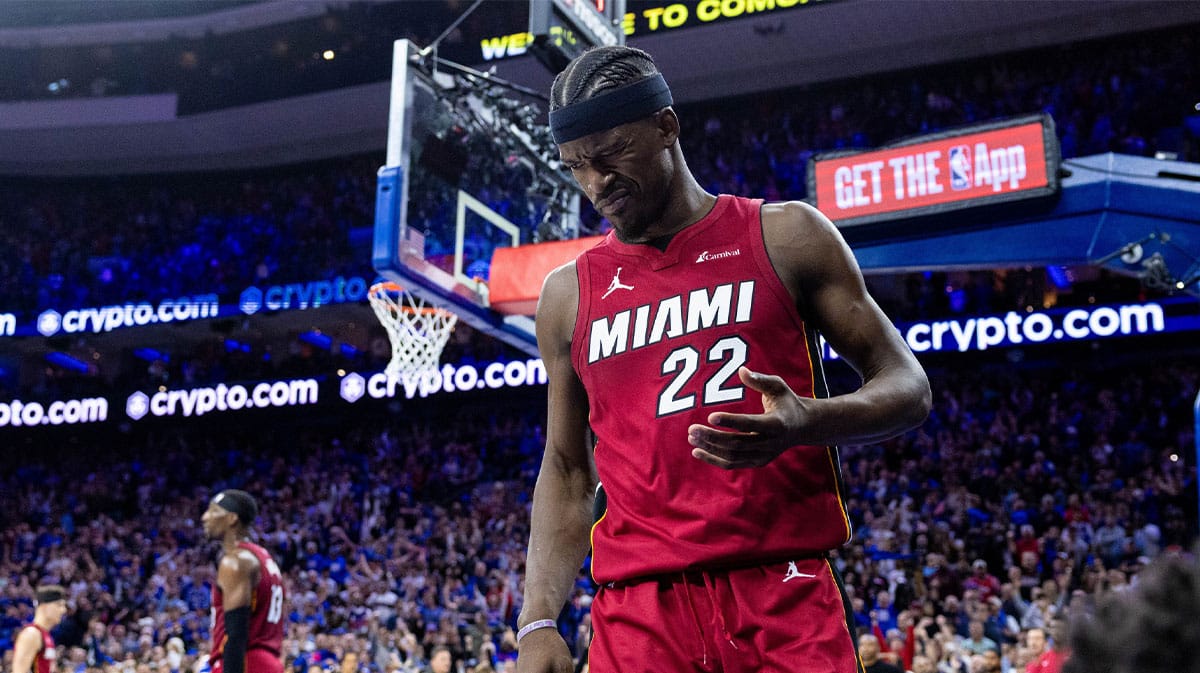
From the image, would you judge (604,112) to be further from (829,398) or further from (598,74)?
(829,398)

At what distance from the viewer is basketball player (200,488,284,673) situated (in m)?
5.73

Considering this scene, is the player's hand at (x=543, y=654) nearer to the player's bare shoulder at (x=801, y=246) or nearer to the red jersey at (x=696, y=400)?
the red jersey at (x=696, y=400)

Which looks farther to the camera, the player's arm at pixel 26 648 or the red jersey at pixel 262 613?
the player's arm at pixel 26 648

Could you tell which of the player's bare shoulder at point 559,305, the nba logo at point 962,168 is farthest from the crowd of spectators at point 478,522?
the player's bare shoulder at point 559,305

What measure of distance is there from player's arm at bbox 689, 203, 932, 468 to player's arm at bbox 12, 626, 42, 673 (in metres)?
6.89

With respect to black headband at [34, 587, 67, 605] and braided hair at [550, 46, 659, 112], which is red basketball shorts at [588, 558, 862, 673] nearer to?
braided hair at [550, 46, 659, 112]

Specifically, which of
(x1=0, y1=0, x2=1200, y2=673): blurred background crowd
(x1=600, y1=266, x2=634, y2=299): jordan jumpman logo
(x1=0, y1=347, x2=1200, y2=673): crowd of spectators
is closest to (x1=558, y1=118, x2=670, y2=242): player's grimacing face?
(x1=600, y1=266, x2=634, y2=299): jordan jumpman logo

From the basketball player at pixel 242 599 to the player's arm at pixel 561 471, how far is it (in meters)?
3.63

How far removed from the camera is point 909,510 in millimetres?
14023

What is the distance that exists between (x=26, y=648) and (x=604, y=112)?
22.5ft

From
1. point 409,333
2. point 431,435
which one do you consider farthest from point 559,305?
point 431,435

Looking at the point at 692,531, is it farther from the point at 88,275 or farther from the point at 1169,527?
the point at 88,275

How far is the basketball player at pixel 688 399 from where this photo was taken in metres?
2.19

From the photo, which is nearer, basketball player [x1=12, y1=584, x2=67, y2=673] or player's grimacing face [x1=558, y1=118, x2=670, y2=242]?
player's grimacing face [x1=558, y1=118, x2=670, y2=242]
